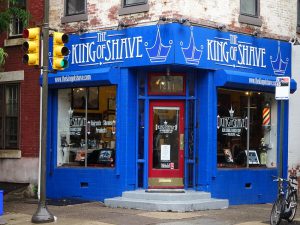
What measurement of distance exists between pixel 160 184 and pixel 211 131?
6.32 ft

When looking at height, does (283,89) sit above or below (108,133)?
above

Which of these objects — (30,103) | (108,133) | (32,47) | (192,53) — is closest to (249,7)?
(192,53)

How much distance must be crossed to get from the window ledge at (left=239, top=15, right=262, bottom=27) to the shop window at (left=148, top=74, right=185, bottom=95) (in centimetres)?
243

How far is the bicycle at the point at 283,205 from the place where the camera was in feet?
39.9

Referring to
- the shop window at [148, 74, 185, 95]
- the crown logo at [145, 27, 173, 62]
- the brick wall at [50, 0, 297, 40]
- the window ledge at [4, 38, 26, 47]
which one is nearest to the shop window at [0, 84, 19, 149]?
the window ledge at [4, 38, 26, 47]

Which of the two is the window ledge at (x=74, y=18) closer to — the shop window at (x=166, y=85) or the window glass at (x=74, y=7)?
the window glass at (x=74, y=7)

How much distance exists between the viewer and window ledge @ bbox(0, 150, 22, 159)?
58.4 ft

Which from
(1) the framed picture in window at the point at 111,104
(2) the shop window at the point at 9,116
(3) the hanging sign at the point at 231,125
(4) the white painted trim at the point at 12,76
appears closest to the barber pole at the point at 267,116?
(3) the hanging sign at the point at 231,125

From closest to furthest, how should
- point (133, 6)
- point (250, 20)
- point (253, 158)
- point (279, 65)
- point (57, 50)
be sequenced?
point (57, 50) → point (133, 6) → point (250, 20) → point (253, 158) → point (279, 65)

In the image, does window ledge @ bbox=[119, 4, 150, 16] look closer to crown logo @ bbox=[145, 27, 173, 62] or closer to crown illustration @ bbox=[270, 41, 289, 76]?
crown logo @ bbox=[145, 27, 173, 62]

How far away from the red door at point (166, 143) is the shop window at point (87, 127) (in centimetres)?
117

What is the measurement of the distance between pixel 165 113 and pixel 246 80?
2376 mm

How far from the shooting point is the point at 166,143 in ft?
50.7

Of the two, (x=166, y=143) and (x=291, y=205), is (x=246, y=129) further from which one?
(x=291, y=205)
